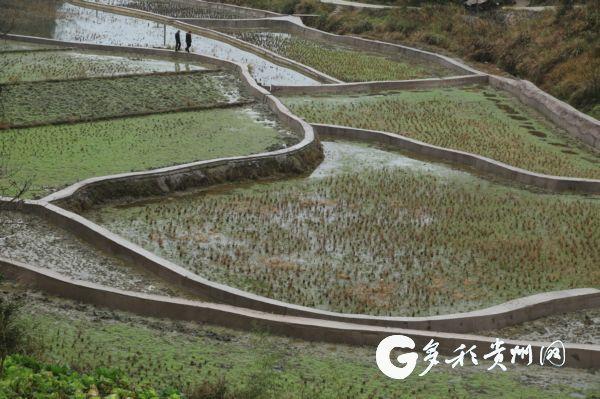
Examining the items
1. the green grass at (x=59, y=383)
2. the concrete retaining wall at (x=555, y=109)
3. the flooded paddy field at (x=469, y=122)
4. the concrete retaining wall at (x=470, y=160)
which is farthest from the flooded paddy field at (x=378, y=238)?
the concrete retaining wall at (x=555, y=109)

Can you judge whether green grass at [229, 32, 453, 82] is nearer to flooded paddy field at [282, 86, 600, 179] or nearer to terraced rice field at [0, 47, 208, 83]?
flooded paddy field at [282, 86, 600, 179]

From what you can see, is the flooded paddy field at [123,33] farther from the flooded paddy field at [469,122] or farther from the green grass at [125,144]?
the green grass at [125,144]

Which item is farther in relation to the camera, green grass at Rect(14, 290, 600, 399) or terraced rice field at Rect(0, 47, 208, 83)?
terraced rice field at Rect(0, 47, 208, 83)

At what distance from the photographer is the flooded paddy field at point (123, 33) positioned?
91.6ft

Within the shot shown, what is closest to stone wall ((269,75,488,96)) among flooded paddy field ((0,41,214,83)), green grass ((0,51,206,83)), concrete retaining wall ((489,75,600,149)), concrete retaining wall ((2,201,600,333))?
concrete retaining wall ((489,75,600,149))

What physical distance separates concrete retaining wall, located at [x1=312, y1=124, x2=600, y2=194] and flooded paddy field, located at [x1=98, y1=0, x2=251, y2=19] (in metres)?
20.5

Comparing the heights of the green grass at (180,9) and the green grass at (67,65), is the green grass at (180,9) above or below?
below

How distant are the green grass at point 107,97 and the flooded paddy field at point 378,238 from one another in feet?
16.2

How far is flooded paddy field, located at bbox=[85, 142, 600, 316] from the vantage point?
12.7 meters

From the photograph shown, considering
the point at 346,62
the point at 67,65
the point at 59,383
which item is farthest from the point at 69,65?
the point at 59,383

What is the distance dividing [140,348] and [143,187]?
6.22 metres

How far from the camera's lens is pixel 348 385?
938 cm

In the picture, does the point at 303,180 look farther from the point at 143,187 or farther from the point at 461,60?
the point at 461,60

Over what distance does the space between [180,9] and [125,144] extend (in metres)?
25.0
